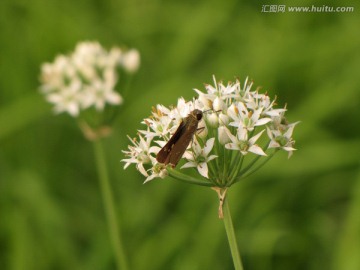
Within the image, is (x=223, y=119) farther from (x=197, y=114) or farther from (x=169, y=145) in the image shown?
(x=169, y=145)

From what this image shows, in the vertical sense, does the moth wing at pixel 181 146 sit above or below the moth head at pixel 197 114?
below

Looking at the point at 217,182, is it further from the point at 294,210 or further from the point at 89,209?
the point at 89,209

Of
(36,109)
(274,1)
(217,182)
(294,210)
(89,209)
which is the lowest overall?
(217,182)

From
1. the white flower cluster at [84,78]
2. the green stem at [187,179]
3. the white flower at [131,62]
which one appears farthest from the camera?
the white flower at [131,62]

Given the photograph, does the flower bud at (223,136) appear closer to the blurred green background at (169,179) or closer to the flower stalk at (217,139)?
the flower stalk at (217,139)

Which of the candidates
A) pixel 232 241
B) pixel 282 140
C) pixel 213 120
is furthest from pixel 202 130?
pixel 232 241

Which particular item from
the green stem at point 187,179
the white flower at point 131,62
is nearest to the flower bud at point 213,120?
the green stem at point 187,179

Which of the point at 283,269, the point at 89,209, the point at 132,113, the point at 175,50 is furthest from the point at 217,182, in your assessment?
the point at 175,50
